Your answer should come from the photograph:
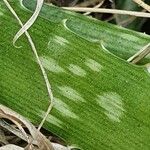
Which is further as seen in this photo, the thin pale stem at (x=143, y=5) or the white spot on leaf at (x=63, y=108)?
the thin pale stem at (x=143, y=5)

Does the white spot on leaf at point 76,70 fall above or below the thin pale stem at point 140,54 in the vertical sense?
below

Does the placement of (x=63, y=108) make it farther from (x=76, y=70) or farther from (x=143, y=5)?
(x=143, y=5)

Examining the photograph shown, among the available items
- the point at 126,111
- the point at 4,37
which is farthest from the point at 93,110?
the point at 4,37

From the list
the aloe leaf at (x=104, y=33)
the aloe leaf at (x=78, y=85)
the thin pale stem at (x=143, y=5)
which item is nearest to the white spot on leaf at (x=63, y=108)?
the aloe leaf at (x=78, y=85)

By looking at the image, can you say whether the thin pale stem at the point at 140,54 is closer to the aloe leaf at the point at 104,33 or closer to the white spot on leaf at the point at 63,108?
the aloe leaf at the point at 104,33

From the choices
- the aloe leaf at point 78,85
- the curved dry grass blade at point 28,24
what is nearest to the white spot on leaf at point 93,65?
the aloe leaf at point 78,85

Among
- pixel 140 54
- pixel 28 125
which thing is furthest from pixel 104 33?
Answer: pixel 28 125

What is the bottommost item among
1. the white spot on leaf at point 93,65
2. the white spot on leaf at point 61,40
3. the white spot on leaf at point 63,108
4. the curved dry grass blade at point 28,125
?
the curved dry grass blade at point 28,125
